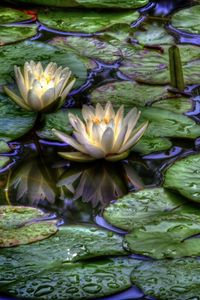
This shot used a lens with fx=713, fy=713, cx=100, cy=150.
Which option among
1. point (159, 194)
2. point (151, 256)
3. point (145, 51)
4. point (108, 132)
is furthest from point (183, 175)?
point (145, 51)

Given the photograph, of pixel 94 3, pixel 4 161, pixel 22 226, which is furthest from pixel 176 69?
pixel 22 226

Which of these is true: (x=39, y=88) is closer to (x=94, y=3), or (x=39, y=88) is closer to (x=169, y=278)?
(x=169, y=278)

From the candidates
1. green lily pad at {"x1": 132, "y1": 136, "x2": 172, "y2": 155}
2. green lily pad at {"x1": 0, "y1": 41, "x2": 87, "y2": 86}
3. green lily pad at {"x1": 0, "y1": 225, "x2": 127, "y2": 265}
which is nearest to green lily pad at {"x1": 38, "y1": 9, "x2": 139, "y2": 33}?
green lily pad at {"x1": 0, "y1": 41, "x2": 87, "y2": 86}

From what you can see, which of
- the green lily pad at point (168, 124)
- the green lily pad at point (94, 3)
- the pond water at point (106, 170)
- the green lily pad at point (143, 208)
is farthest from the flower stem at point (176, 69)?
the green lily pad at point (94, 3)

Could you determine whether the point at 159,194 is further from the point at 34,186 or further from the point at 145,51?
the point at 145,51

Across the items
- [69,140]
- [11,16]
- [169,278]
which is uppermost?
[11,16]

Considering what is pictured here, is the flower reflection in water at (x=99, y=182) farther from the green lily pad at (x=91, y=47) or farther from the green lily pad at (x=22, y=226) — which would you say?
the green lily pad at (x=91, y=47)

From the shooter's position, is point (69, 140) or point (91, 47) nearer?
point (69, 140)
